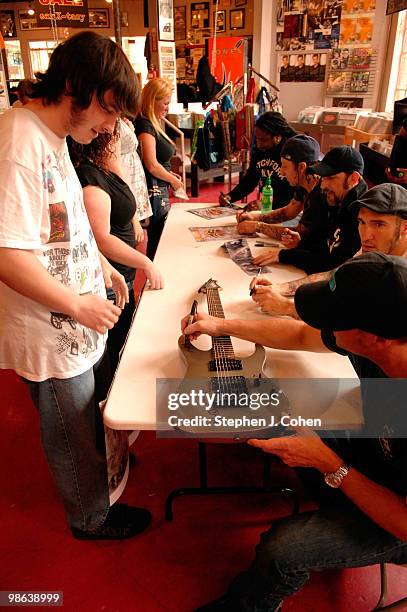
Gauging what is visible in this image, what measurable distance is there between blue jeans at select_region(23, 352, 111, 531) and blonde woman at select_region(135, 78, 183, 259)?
6.01 feet

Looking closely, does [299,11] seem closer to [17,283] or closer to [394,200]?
[394,200]

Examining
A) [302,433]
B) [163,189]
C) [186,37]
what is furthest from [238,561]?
[186,37]

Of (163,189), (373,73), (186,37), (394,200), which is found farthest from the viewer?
(186,37)

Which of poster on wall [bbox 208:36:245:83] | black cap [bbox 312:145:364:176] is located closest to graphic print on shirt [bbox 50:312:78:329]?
black cap [bbox 312:145:364:176]

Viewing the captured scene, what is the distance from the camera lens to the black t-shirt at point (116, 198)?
5.14 feet

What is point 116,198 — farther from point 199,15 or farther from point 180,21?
point 180,21

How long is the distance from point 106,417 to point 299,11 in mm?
7330

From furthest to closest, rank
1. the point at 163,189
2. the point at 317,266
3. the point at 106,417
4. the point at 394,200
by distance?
the point at 163,189 → the point at 317,266 → the point at 394,200 → the point at 106,417

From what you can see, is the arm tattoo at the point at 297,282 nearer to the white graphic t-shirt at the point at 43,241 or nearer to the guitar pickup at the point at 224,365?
the guitar pickup at the point at 224,365

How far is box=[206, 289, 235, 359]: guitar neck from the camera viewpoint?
4.35 feet

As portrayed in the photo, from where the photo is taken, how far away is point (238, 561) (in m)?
1.58

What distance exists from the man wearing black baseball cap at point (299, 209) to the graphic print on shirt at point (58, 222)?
130cm

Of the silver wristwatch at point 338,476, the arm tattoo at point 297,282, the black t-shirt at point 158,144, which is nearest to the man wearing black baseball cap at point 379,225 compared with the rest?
the arm tattoo at point 297,282

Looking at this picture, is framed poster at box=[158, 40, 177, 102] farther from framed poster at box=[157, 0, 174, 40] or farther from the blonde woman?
the blonde woman
